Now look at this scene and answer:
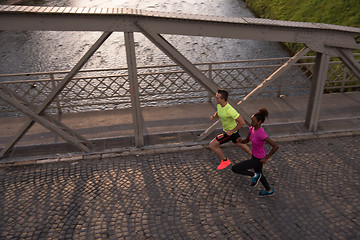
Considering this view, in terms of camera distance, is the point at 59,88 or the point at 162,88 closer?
the point at 59,88

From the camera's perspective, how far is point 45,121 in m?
7.38

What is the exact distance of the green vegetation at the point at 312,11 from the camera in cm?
1616

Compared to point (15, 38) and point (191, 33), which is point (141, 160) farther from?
point (15, 38)

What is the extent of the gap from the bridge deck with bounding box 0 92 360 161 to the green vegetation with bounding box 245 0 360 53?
7266 millimetres

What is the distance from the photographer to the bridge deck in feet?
26.9

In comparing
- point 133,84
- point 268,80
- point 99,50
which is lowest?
point 268,80

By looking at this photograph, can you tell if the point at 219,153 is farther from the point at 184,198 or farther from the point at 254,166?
the point at 184,198

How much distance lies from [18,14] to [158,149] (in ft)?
12.5

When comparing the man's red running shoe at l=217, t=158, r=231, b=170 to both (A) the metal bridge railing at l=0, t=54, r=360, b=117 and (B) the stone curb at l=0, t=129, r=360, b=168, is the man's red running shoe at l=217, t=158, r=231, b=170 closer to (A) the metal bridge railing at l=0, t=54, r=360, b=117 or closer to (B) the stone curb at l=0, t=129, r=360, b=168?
(B) the stone curb at l=0, t=129, r=360, b=168

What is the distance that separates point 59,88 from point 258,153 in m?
4.12

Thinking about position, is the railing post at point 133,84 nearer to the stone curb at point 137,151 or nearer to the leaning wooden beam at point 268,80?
the stone curb at point 137,151

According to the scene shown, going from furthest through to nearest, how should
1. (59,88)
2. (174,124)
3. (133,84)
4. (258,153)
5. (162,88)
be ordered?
(162,88), (174,124), (133,84), (59,88), (258,153)

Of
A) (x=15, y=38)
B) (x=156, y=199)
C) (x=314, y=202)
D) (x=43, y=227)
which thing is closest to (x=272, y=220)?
(x=314, y=202)

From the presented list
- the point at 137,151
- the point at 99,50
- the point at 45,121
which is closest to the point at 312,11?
the point at 99,50
